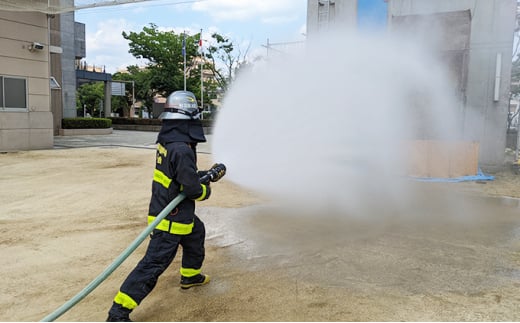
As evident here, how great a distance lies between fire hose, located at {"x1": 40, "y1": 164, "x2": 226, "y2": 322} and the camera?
8.95ft

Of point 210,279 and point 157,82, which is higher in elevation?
point 157,82

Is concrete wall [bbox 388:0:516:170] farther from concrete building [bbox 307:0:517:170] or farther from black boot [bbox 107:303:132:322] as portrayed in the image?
black boot [bbox 107:303:132:322]

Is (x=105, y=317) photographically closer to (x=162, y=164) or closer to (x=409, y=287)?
(x=162, y=164)

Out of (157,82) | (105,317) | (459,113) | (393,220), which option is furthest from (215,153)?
(157,82)

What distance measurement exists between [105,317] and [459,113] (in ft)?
39.1

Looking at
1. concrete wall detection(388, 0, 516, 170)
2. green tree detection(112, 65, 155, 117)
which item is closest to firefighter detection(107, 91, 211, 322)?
concrete wall detection(388, 0, 516, 170)

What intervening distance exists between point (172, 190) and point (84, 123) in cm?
2138

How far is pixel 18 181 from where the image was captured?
8.50 m

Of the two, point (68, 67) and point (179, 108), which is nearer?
point (179, 108)

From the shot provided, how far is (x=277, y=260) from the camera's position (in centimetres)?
427

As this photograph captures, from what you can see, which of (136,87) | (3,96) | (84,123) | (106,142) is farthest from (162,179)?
(136,87)

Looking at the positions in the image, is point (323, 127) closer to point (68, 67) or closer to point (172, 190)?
point (172, 190)

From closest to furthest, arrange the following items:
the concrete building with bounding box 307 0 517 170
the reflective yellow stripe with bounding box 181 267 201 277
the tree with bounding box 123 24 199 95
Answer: the reflective yellow stripe with bounding box 181 267 201 277, the concrete building with bounding box 307 0 517 170, the tree with bounding box 123 24 199 95

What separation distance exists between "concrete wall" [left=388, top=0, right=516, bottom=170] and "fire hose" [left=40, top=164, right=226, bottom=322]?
11.1m
